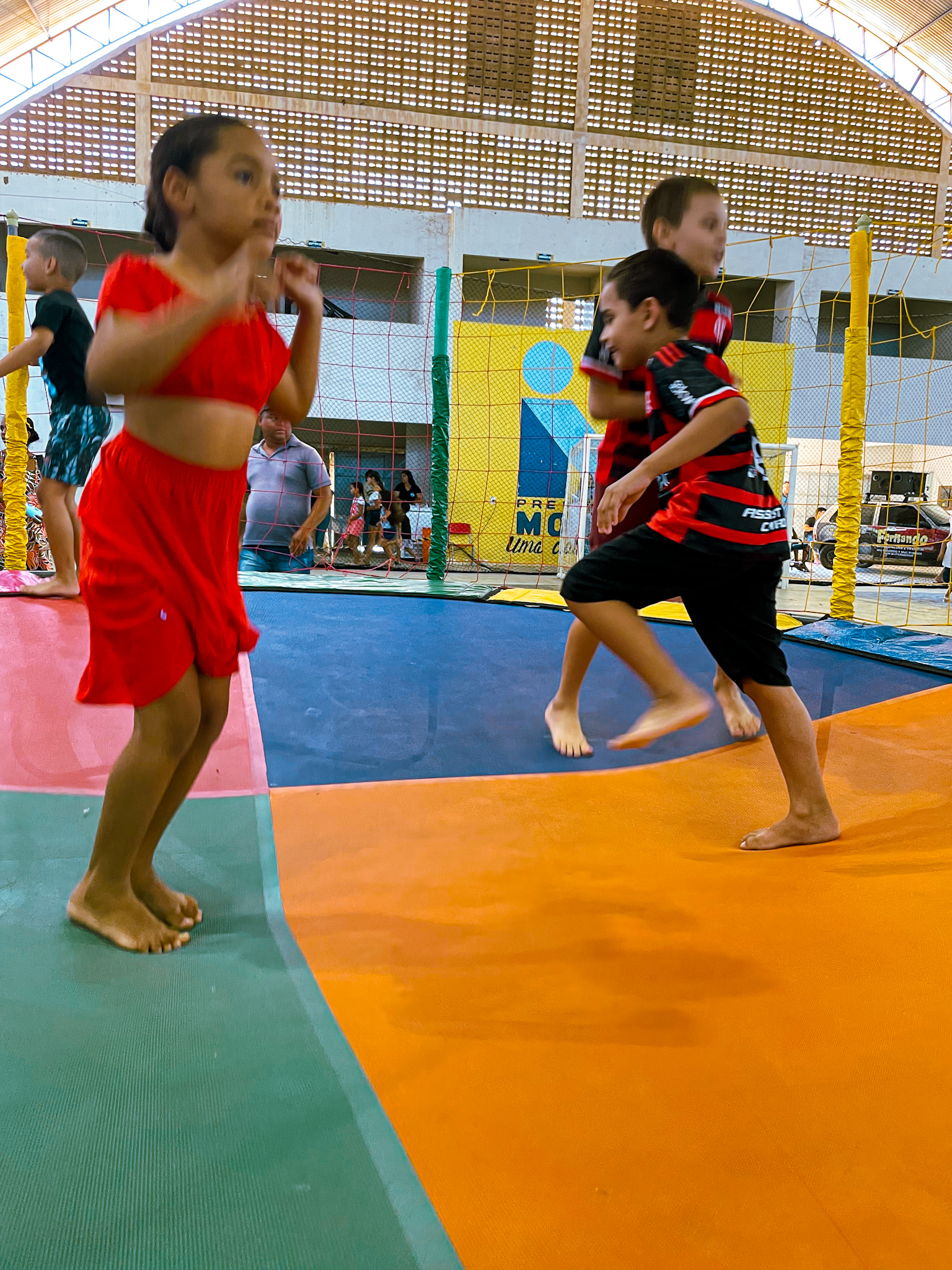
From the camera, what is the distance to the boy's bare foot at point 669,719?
1.12 m

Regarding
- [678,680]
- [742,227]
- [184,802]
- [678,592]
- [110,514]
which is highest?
[742,227]

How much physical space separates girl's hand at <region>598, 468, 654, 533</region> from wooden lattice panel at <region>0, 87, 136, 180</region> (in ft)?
47.9

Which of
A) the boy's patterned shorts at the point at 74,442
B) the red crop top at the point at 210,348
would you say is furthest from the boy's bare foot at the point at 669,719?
the boy's patterned shorts at the point at 74,442

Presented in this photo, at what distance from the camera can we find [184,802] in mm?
1436

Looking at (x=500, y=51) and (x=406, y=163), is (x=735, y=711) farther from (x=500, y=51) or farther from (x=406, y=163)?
(x=500, y=51)

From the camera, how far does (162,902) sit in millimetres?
1056

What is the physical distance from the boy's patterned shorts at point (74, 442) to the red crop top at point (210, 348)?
2058mm

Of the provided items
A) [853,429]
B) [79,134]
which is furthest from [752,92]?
[853,429]

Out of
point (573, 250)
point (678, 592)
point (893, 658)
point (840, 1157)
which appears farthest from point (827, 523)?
point (840, 1157)

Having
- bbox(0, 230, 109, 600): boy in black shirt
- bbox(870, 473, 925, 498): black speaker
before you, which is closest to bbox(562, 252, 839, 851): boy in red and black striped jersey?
bbox(0, 230, 109, 600): boy in black shirt

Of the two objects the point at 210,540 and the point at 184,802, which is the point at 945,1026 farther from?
the point at 184,802

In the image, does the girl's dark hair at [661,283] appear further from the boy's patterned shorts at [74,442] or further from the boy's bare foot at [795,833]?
the boy's patterned shorts at [74,442]

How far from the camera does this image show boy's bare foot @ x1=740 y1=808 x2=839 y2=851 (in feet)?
4.36

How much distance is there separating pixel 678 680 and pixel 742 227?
52.9 feet
